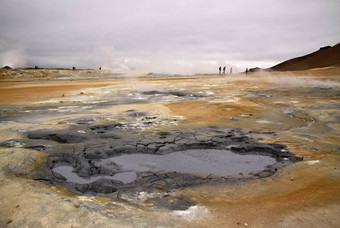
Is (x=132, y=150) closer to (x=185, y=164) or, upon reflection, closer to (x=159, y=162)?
(x=159, y=162)

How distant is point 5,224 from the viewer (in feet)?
9.02

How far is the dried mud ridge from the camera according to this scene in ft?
12.8

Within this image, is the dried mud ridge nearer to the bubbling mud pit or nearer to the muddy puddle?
the bubbling mud pit

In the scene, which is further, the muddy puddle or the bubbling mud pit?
the muddy puddle

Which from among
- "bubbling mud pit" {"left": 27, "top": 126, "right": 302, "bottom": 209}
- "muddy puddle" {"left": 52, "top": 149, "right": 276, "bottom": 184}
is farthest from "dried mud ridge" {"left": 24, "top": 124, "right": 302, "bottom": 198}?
"muddy puddle" {"left": 52, "top": 149, "right": 276, "bottom": 184}

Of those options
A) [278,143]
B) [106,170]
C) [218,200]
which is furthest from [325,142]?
[106,170]

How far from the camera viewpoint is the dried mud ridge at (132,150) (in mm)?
3900

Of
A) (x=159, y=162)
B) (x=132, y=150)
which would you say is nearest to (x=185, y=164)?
(x=159, y=162)

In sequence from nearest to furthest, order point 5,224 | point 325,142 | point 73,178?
1. point 5,224
2. point 73,178
3. point 325,142

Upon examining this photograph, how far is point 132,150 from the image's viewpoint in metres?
5.45

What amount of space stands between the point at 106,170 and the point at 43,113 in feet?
21.7

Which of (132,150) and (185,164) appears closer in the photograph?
(185,164)

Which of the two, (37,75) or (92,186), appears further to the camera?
(37,75)

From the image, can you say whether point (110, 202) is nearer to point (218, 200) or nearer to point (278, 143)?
point (218, 200)
